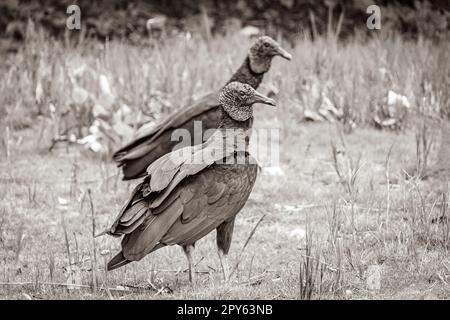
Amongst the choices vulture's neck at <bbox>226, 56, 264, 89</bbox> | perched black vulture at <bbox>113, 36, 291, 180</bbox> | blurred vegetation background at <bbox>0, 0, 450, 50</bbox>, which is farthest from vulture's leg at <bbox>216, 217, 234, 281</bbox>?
blurred vegetation background at <bbox>0, 0, 450, 50</bbox>

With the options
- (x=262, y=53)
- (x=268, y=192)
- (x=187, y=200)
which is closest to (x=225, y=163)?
(x=187, y=200)

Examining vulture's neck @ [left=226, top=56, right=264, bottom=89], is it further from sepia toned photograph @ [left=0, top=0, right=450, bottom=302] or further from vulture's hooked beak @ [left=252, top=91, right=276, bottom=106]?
vulture's hooked beak @ [left=252, top=91, right=276, bottom=106]

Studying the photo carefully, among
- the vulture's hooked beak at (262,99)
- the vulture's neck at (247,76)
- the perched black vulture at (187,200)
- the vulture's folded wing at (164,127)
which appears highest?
the vulture's neck at (247,76)

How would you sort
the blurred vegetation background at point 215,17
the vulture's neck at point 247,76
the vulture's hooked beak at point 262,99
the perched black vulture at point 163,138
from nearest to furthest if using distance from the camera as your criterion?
the vulture's hooked beak at point 262,99
the perched black vulture at point 163,138
the vulture's neck at point 247,76
the blurred vegetation background at point 215,17

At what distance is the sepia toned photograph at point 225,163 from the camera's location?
335 centimetres

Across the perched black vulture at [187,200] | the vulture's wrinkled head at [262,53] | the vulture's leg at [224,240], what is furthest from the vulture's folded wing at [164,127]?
the vulture's leg at [224,240]

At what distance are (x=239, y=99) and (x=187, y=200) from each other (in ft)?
2.07

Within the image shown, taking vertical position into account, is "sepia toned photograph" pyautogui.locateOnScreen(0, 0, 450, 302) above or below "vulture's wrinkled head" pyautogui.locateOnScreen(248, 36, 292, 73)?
below

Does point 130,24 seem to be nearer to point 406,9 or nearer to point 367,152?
point 406,9

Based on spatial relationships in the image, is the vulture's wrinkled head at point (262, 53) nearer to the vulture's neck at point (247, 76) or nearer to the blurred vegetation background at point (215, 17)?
the vulture's neck at point (247, 76)

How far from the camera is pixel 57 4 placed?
29.5 feet

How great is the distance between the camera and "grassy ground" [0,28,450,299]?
11.3 feet

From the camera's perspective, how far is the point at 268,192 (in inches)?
200
